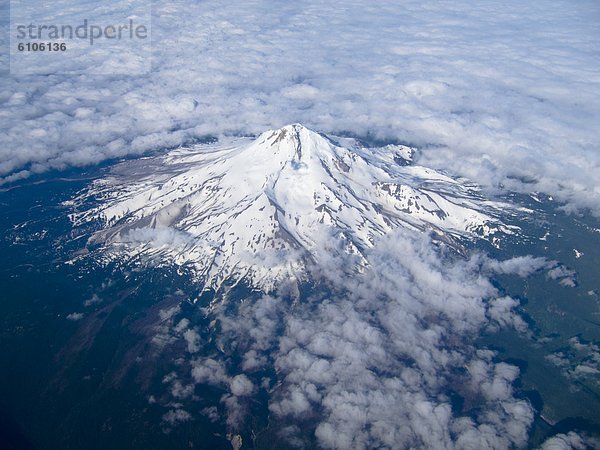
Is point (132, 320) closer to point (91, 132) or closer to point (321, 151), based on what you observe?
point (321, 151)

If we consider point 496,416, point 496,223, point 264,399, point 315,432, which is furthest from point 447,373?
point 496,223

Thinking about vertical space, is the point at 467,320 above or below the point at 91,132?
below

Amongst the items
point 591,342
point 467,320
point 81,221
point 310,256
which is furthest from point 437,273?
point 81,221

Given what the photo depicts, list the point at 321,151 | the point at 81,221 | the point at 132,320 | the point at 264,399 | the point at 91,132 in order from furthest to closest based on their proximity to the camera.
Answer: the point at 91,132, the point at 81,221, the point at 321,151, the point at 132,320, the point at 264,399

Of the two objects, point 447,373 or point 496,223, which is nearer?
point 447,373

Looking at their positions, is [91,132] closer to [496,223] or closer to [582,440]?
[496,223]

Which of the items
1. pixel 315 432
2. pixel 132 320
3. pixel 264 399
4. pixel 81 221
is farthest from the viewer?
pixel 81 221

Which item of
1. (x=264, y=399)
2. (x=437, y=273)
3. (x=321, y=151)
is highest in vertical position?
(x=321, y=151)
